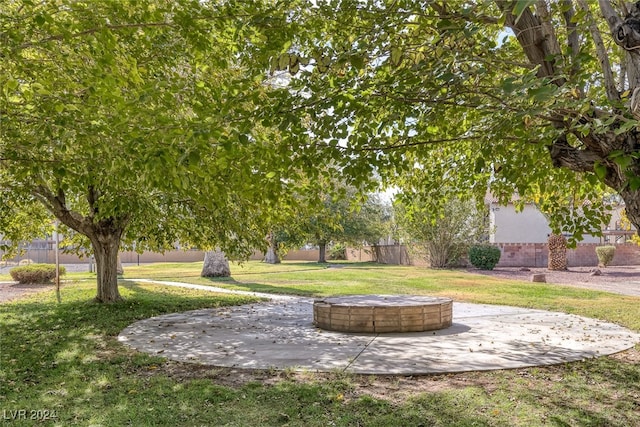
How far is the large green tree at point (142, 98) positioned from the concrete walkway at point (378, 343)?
6.74 feet

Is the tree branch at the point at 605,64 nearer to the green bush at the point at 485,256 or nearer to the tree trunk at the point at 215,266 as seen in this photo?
the tree trunk at the point at 215,266

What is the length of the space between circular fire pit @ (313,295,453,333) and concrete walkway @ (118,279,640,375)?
223 millimetres

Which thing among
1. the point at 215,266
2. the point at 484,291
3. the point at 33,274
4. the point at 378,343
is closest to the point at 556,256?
the point at 484,291

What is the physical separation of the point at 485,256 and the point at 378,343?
22.3 m

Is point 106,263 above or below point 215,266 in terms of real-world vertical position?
above

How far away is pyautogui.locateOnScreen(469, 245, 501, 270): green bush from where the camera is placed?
28156mm

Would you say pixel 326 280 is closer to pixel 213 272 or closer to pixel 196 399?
pixel 213 272

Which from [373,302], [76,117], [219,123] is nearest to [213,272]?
[373,302]

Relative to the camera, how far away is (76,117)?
5.80 m

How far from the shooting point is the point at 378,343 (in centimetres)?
756

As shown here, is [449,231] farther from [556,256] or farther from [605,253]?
[605,253]

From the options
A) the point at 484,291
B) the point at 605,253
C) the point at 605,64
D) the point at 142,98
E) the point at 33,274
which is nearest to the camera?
the point at 605,64

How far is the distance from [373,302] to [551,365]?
344 cm

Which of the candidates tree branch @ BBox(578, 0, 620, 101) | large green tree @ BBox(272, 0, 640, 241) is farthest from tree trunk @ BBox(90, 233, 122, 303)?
tree branch @ BBox(578, 0, 620, 101)
